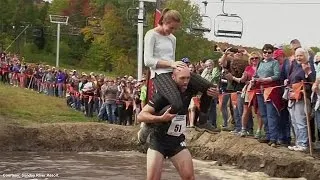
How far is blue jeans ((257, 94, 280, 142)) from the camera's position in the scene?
37.8ft

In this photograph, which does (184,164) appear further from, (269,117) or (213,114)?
(213,114)

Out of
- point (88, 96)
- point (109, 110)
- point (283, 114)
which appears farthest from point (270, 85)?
point (88, 96)

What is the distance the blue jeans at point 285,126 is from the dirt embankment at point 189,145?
390 millimetres

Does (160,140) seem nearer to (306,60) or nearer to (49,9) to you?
(306,60)

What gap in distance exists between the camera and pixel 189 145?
46.9ft

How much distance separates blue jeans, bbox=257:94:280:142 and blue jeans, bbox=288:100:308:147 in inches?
21.7

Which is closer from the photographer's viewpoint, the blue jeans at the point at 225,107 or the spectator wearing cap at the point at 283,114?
the spectator wearing cap at the point at 283,114

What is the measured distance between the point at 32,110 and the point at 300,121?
1248cm

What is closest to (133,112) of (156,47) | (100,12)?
(156,47)

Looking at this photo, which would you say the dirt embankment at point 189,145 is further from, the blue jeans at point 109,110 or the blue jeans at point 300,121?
the blue jeans at point 109,110

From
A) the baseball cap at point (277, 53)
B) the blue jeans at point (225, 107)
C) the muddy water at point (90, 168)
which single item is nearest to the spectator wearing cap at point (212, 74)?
the blue jeans at point (225, 107)

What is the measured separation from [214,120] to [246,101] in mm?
2323

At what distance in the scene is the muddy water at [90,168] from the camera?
1105 cm

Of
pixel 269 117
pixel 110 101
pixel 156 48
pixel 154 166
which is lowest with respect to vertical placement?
pixel 110 101
